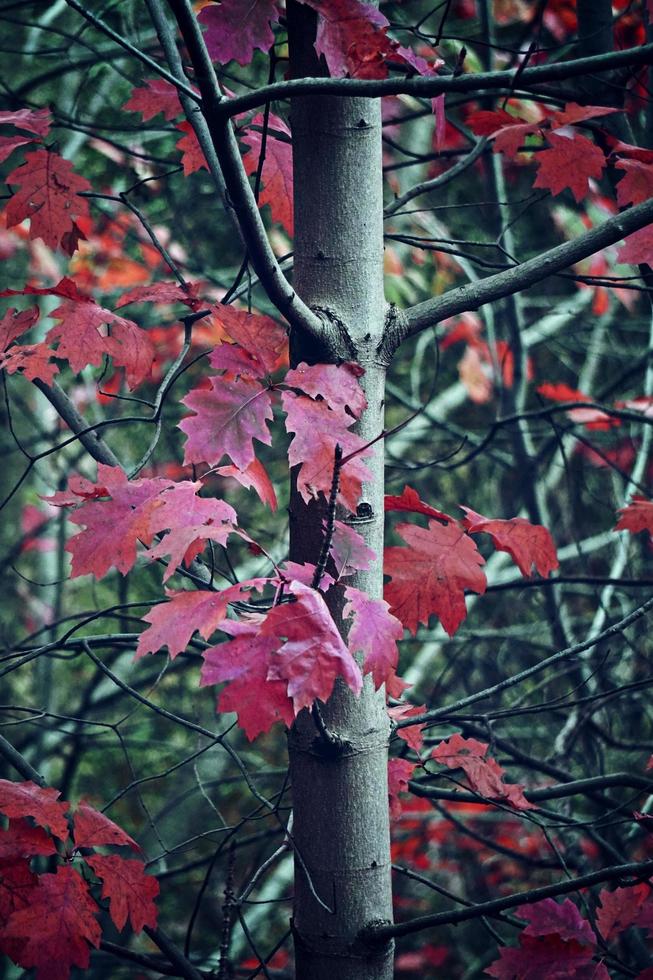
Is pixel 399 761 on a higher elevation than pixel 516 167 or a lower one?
lower

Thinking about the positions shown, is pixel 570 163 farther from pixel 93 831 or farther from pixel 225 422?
pixel 93 831

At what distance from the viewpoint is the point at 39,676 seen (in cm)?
354

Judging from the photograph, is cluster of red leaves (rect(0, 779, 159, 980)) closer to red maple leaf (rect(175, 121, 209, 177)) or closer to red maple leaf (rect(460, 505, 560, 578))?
red maple leaf (rect(460, 505, 560, 578))

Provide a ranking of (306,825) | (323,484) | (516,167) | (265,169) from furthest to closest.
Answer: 1. (516,167)
2. (265,169)
3. (306,825)
4. (323,484)

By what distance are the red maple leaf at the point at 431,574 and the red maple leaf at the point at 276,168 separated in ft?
2.67

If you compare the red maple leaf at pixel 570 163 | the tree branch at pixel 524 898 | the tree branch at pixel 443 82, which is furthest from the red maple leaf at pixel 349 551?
the red maple leaf at pixel 570 163

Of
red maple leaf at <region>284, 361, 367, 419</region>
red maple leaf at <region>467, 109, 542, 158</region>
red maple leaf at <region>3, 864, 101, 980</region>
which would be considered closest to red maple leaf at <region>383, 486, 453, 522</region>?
red maple leaf at <region>284, 361, 367, 419</region>

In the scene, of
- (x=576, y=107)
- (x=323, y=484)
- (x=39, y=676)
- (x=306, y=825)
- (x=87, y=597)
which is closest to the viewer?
(x=323, y=484)

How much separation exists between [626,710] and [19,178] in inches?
132

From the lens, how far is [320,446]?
52.6 inches

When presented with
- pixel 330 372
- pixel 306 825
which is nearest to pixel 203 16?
pixel 330 372

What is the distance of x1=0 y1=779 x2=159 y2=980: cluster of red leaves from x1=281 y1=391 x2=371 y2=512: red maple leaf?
79 cm

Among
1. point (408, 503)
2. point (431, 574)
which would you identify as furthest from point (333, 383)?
point (431, 574)

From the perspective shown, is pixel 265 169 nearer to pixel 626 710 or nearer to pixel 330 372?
pixel 330 372
